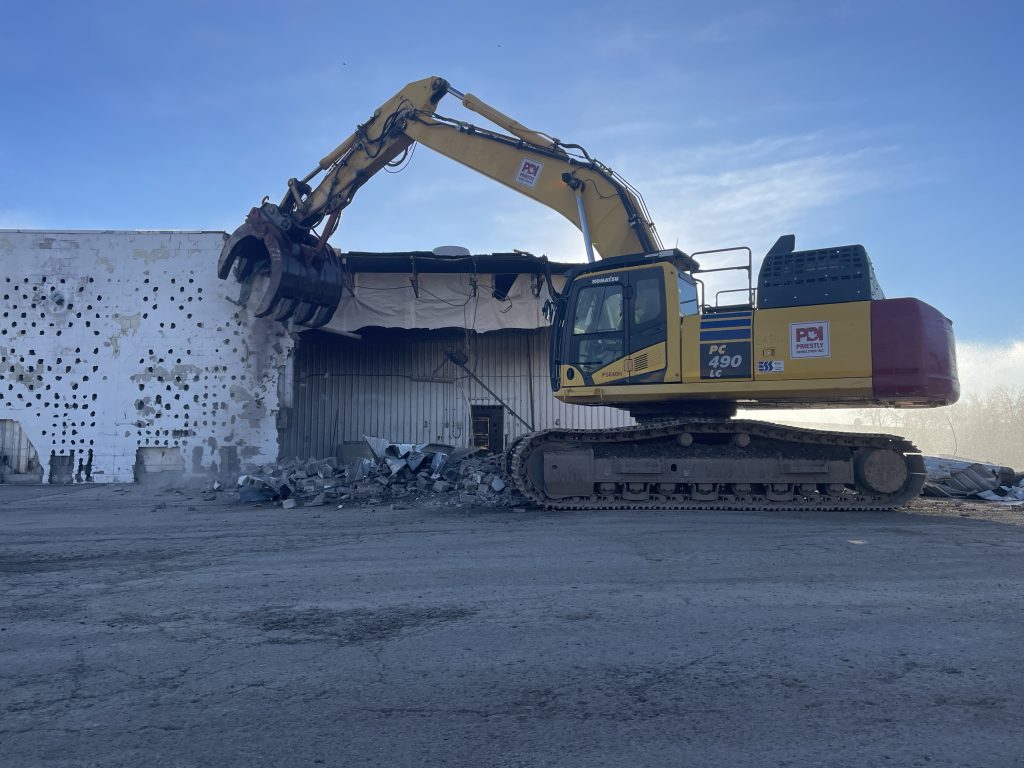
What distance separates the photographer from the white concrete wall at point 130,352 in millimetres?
13875

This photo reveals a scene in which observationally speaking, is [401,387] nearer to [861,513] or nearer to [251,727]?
[861,513]

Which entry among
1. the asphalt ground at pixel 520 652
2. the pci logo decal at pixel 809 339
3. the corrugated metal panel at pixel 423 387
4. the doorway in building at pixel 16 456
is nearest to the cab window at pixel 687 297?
the pci logo decal at pixel 809 339

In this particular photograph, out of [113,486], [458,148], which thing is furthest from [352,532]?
[113,486]

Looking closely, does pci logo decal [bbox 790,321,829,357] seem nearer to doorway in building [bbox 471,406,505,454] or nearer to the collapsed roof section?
the collapsed roof section

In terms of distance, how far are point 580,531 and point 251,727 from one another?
4.95 meters

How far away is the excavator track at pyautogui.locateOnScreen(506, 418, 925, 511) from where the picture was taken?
8828 mm

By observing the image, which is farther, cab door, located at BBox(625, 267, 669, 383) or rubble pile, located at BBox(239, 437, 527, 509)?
rubble pile, located at BBox(239, 437, 527, 509)

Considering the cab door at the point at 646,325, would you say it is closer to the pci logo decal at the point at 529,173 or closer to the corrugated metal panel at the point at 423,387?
the pci logo decal at the point at 529,173

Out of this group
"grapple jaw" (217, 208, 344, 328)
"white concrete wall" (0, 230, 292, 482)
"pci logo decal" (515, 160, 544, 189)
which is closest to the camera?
"pci logo decal" (515, 160, 544, 189)

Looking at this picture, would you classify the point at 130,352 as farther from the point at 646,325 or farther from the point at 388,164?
the point at 646,325

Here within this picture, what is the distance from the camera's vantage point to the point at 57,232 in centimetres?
1430

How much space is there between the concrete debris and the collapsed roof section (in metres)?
8.49

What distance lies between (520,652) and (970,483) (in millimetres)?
10506

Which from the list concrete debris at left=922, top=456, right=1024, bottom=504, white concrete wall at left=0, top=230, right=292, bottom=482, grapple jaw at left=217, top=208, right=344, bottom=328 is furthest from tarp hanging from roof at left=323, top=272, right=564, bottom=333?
concrete debris at left=922, top=456, right=1024, bottom=504
